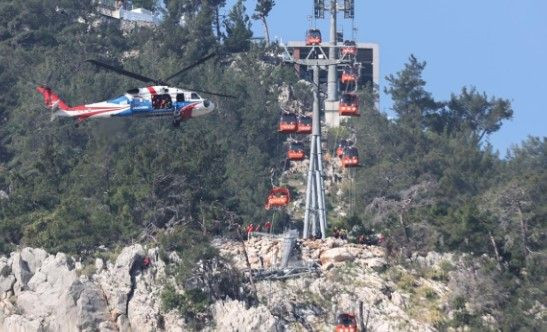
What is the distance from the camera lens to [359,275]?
4225 inches

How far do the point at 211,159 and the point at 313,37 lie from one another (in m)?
20.7

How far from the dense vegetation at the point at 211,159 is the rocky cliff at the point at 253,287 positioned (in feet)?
5.34

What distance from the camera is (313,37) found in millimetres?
135875

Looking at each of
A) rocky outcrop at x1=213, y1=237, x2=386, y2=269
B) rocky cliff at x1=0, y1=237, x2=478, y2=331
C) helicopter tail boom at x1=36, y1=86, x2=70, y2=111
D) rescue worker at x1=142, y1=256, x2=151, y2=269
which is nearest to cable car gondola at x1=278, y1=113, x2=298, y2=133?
rocky outcrop at x1=213, y1=237, x2=386, y2=269

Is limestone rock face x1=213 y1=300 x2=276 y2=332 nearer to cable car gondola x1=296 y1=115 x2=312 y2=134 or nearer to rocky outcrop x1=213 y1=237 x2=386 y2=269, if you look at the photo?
rocky outcrop x1=213 y1=237 x2=386 y2=269

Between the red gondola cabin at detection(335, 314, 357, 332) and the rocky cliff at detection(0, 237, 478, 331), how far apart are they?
5.32 ft

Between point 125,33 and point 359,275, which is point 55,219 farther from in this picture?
point 125,33

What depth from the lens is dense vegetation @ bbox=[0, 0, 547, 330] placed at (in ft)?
364

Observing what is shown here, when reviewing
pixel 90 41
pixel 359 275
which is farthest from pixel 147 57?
pixel 359 275

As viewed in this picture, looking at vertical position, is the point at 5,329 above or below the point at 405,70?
below

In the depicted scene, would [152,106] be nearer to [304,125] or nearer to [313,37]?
[304,125]

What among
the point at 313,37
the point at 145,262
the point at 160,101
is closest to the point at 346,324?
the point at 145,262

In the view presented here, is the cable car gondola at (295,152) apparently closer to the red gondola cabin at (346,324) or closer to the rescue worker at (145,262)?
the rescue worker at (145,262)

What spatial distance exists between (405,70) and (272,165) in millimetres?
17383
